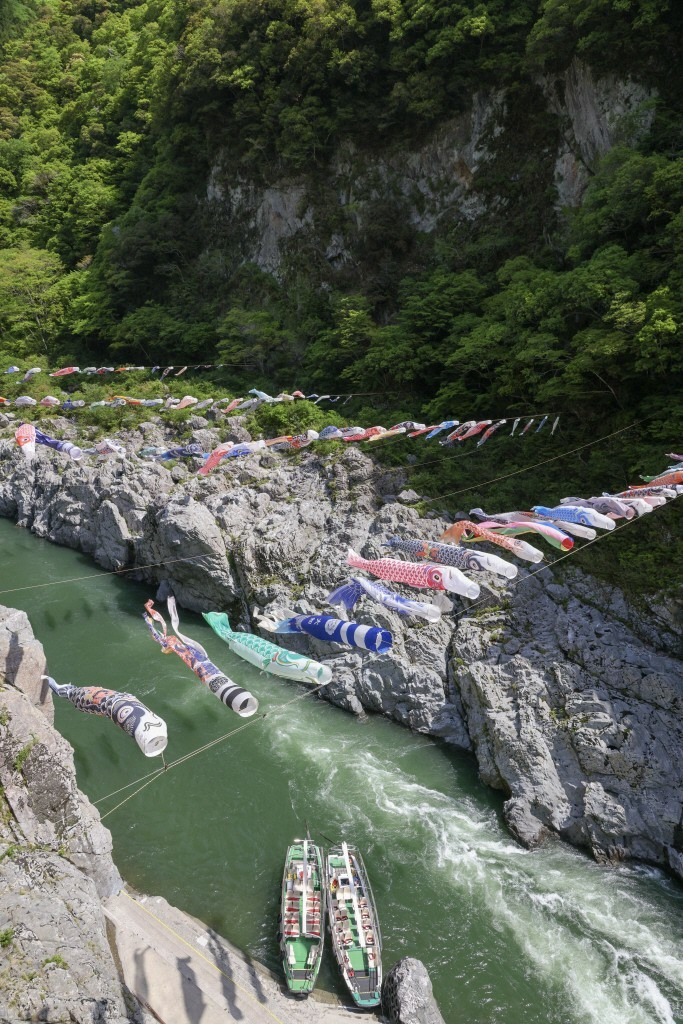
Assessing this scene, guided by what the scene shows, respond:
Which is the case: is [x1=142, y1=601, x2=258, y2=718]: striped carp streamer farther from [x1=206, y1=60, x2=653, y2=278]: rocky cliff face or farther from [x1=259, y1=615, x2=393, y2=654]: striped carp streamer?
[x1=206, y1=60, x2=653, y2=278]: rocky cliff face

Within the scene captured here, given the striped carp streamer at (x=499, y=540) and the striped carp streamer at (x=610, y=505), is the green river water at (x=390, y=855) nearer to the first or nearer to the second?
the striped carp streamer at (x=499, y=540)

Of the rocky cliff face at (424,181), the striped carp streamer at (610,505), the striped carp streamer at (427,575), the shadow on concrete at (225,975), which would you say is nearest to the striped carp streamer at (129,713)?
the shadow on concrete at (225,975)

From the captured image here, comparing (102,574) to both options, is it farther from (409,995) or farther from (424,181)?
(424,181)

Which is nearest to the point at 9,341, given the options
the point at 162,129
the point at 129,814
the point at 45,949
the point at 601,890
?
the point at 162,129

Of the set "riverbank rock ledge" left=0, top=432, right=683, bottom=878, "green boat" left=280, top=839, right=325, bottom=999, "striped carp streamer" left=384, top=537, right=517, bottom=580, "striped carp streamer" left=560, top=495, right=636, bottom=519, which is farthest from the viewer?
"riverbank rock ledge" left=0, top=432, right=683, bottom=878

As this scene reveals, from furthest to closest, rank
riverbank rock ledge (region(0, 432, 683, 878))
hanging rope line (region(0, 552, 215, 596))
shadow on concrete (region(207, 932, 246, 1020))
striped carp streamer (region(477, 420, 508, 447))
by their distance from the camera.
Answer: striped carp streamer (region(477, 420, 508, 447)) → hanging rope line (region(0, 552, 215, 596)) → riverbank rock ledge (region(0, 432, 683, 878)) → shadow on concrete (region(207, 932, 246, 1020))

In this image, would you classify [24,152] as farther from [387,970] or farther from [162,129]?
[387,970]

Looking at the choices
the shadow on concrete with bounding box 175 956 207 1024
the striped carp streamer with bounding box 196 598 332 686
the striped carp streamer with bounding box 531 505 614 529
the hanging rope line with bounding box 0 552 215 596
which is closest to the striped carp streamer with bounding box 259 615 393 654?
the striped carp streamer with bounding box 196 598 332 686
